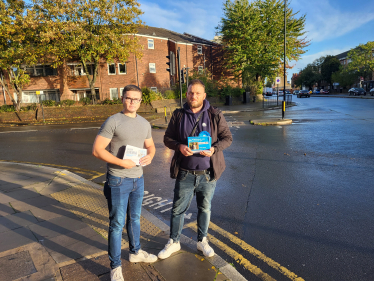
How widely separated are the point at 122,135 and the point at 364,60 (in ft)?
218

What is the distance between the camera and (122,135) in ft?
8.66

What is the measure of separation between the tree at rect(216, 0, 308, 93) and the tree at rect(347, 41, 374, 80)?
2441 centimetres

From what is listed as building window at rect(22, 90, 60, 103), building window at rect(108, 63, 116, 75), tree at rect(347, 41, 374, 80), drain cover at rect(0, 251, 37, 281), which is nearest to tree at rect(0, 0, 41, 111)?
building window at rect(22, 90, 60, 103)

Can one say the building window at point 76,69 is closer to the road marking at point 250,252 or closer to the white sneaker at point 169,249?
the road marking at point 250,252

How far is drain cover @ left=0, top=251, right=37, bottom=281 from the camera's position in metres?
2.76

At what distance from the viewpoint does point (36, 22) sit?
2355 centimetres

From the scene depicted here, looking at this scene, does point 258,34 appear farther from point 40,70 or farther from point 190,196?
point 190,196

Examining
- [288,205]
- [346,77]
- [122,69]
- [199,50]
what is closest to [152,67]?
[122,69]

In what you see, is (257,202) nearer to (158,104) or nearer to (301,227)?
(301,227)

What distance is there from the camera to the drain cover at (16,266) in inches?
109

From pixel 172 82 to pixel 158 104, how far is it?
11.2 meters

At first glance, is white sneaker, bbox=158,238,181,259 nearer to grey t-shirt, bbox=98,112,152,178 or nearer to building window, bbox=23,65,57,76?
grey t-shirt, bbox=98,112,152,178

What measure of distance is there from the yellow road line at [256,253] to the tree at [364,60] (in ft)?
203

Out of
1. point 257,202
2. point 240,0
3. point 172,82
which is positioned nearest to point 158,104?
point 172,82
